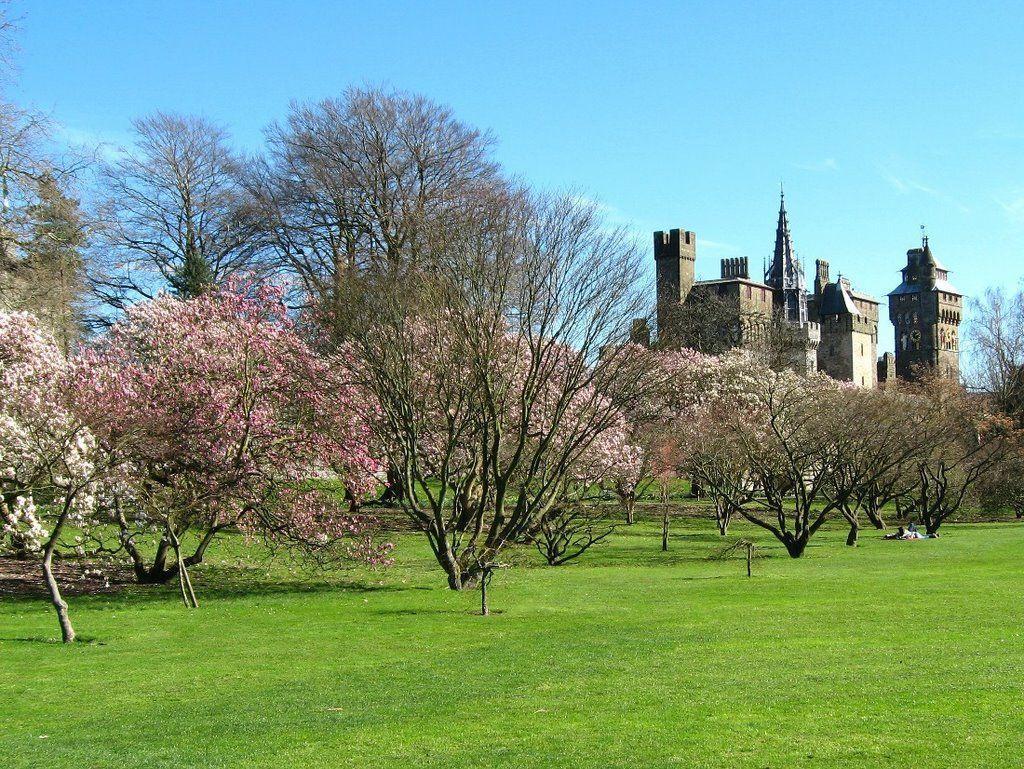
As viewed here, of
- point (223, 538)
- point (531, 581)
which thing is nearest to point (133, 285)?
point (223, 538)

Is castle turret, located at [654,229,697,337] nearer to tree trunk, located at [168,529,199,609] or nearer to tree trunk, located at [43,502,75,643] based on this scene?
tree trunk, located at [168,529,199,609]

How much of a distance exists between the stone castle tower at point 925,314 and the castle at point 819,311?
112 mm

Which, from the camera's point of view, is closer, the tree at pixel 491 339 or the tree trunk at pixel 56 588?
the tree trunk at pixel 56 588

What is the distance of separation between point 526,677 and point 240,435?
1309 centimetres

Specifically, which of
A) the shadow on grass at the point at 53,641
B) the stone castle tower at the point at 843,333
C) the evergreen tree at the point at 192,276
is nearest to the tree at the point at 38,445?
the shadow on grass at the point at 53,641

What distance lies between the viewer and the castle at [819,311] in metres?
79.6

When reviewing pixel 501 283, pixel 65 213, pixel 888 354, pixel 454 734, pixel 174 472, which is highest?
pixel 888 354

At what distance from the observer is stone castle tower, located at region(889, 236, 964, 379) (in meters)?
123

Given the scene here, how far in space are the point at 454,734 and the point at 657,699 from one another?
2.34 meters

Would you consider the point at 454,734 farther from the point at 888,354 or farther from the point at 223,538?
the point at 888,354

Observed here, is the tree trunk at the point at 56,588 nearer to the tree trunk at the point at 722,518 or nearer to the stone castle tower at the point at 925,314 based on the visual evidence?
the tree trunk at the point at 722,518

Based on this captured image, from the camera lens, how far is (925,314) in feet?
407

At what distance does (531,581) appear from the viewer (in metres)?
25.2

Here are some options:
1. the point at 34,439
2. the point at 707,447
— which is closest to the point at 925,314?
the point at 707,447
